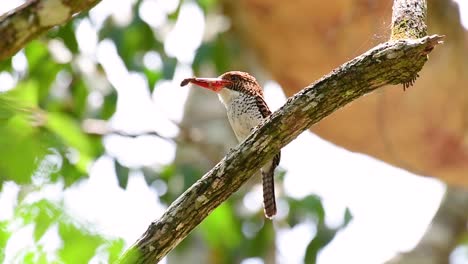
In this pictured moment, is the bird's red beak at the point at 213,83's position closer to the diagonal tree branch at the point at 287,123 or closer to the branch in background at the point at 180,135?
the diagonal tree branch at the point at 287,123

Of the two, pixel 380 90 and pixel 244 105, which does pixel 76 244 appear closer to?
pixel 244 105

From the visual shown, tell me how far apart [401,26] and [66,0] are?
0.68 metres

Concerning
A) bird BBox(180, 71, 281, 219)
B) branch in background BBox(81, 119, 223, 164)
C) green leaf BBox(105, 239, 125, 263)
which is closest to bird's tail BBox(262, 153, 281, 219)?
bird BBox(180, 71, 281, 219)

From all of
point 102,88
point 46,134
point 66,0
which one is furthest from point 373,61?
point 102,88

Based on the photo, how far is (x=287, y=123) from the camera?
1.72m

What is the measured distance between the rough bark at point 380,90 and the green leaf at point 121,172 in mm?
938

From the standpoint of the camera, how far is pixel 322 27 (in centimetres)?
403

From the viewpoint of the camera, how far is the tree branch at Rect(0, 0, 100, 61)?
1.44 meters

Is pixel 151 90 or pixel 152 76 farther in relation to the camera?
A: pixel 152 76

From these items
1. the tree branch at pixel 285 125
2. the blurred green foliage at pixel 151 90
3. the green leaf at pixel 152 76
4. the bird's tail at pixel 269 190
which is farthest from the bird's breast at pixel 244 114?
the green leaf at pixel 152 76

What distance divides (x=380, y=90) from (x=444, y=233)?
182cm

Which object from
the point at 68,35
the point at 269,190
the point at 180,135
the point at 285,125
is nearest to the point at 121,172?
the point at 180,135

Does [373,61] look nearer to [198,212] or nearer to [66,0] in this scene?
[198,212]

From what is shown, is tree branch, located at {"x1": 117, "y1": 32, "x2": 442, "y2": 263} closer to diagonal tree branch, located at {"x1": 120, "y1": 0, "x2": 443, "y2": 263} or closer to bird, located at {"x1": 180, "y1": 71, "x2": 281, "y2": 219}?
diagonal tree branch, located at {"x1": 120, "y1": 0, "x2": 443, "y2": 263}
